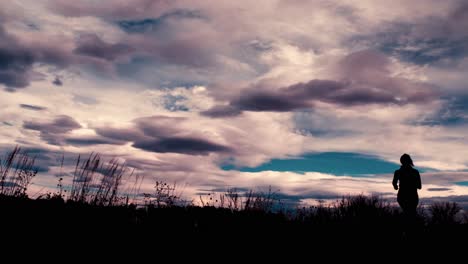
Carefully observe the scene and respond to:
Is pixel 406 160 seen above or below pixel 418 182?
above

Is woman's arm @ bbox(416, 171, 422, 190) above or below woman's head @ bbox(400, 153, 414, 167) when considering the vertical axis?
below

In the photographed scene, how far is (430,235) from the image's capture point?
11.6 m

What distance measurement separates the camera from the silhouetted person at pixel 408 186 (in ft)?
42.3

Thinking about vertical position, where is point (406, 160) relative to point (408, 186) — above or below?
above

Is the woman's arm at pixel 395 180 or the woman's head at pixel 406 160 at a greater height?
the woman's head at pixel 406 160

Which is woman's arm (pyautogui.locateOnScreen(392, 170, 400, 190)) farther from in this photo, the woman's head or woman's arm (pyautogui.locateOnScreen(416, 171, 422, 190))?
woman's arm (pyautogui.locateOnScreen(416, 171, 422, 190))

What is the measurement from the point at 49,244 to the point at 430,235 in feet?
32.0

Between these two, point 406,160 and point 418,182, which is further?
point 406,160

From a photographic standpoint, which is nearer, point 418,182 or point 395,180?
point 418,182

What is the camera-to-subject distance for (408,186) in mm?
12891

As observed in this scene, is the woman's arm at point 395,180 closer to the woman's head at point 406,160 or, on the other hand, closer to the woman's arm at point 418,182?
the woman's head at point 406,160

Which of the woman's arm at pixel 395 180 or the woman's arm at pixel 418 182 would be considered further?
the woman's arm at pixel 395 180

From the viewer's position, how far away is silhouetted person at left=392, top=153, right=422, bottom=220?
12.9 meters

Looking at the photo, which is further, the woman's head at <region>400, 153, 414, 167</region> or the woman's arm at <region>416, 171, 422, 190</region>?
the woman's head at <region>400, 153, 414, 167</region>
